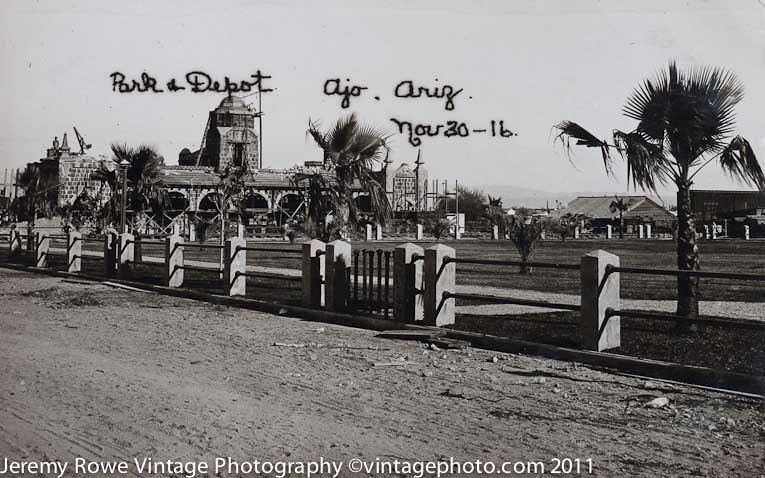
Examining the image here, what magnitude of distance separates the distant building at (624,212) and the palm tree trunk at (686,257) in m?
→ 70.0

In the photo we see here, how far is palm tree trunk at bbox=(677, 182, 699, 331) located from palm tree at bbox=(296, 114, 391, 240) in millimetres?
5039

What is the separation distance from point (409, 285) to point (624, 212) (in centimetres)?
7971

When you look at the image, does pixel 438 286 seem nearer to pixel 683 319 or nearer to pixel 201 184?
pixel 683 319

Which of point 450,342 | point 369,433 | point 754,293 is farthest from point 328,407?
point 754,293

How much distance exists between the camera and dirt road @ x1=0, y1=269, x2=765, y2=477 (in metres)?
4.88

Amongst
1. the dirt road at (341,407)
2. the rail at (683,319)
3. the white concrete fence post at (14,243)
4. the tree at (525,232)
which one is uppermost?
the tree at (525,232)

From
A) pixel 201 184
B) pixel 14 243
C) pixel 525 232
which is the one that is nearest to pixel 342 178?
pixel 525 232

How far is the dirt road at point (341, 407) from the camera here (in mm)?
4883

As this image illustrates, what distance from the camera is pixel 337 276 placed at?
12047 mm

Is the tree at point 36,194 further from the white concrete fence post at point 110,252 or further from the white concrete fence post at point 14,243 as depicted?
the white concrete fence post at point 110,252

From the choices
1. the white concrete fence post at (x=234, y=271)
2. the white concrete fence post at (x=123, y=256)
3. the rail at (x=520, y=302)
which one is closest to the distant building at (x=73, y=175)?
the white concrete fence post at (x=123, y=256)

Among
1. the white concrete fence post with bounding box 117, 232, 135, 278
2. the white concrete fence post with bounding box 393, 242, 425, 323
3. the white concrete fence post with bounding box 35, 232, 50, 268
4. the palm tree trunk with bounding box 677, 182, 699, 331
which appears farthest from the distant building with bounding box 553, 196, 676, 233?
the white concrete fence post with bounding box 393, 242, 425, 323

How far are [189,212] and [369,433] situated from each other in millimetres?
44653

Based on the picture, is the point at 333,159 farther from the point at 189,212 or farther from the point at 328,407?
the point at 189,212
